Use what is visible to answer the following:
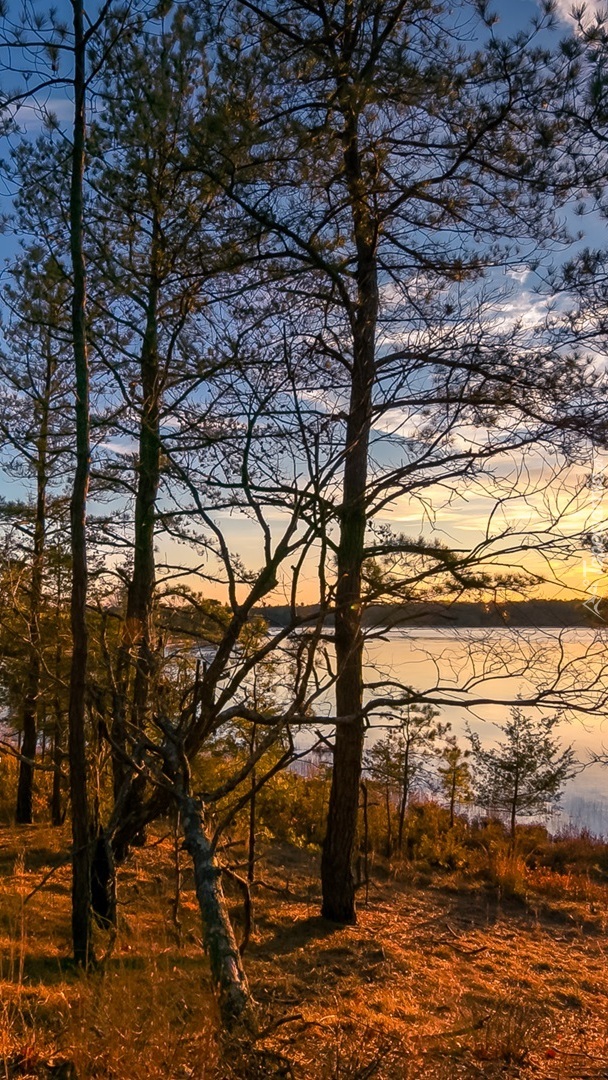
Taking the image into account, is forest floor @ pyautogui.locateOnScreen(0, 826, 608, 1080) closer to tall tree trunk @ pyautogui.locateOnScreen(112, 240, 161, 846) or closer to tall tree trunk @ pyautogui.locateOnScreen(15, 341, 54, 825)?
tall tree trunk @ pyautogui.locateOnScreen(15, 341, 54, 825)

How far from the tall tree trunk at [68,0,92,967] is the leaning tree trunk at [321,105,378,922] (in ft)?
9.80

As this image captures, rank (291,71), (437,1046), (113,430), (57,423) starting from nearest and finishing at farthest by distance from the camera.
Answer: (437,1046), (291,71), (113,430), (57,423)

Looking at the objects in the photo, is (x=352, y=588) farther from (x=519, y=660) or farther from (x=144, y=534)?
(x=144, y=534)

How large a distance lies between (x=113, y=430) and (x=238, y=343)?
360cm

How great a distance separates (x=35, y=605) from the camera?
8961 millimetres

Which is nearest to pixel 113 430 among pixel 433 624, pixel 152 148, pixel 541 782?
pixel 152 148

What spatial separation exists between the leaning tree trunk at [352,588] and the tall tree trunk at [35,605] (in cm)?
313

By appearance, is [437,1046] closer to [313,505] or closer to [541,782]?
[313,505]

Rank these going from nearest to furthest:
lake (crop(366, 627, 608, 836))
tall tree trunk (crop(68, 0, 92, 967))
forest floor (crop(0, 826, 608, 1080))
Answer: forest floor (crop(0, 826, 608, 1080)) → tall tree trunk (crop(68, 0, 92, 967)) → lake (crop(366, 627, 608, 836))

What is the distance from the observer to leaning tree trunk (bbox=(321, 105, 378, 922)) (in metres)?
7.87

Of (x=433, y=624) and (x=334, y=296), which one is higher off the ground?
(x=334, y=296)

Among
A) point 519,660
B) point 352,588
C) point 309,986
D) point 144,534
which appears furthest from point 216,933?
point 144,534

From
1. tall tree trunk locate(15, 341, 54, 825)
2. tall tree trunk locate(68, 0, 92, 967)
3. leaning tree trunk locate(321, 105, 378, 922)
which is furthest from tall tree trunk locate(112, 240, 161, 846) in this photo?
leaning tree trunk locate(321, 105, 378, 922)

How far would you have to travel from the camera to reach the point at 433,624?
781 cm
